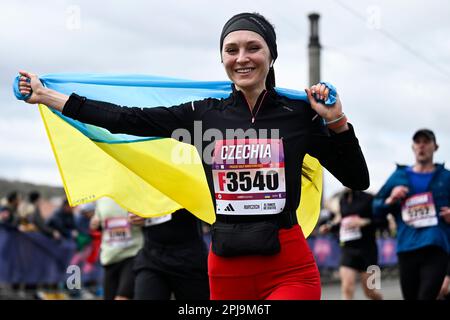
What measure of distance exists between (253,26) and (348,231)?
7706 millimetres

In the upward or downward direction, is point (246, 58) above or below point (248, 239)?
above

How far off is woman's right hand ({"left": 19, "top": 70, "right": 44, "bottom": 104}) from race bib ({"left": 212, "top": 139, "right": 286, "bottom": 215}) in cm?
111

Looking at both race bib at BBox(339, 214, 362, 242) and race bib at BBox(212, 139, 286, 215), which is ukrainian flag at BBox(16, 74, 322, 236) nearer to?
race bib at BBox(212, 139, 286, 215)

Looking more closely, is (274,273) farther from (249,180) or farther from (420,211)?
(420,211)

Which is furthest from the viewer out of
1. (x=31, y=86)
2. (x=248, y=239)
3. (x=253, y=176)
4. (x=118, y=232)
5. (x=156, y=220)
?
(x=118, y=232)

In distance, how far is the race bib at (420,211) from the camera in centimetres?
847

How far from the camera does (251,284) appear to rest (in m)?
4.23

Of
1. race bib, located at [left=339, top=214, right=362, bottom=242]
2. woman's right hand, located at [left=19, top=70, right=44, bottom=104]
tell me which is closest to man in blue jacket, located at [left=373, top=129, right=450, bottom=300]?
race bib, located at [left=339, top=214, right=362, bottom=242]

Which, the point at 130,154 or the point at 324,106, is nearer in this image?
the point at 324,106

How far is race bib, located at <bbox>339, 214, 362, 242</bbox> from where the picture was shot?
38.3 feet

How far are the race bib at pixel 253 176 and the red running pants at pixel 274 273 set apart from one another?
19cm

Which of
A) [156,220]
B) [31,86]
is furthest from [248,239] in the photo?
[156,220]

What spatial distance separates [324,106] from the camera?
13.9ft
